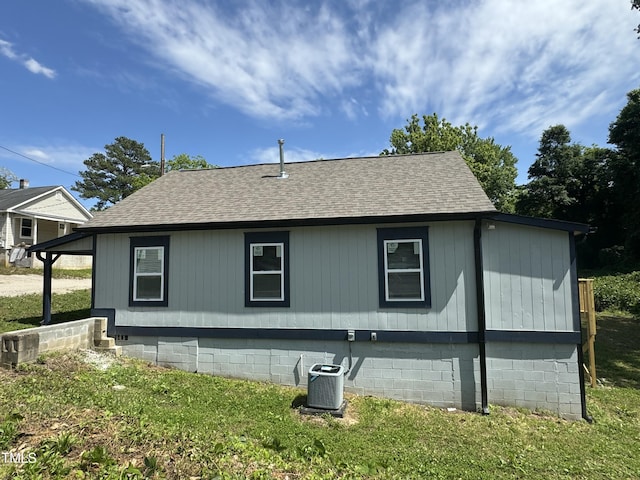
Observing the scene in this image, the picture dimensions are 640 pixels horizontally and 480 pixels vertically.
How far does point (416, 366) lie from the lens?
694cm

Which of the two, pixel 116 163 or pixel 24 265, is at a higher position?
pixel 116 163

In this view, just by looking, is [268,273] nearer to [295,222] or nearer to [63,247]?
[295,222]

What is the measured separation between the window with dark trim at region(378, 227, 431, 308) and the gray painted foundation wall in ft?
2.94

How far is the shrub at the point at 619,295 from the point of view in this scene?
54.7 ft

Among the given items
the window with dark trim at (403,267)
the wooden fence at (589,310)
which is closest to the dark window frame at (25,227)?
the window with dark trim at (403,267)

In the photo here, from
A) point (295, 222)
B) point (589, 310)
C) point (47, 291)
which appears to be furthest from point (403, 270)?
point (47, 291)

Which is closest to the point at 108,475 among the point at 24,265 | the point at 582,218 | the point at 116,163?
the point at 24,265

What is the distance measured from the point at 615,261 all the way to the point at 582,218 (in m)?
4.97

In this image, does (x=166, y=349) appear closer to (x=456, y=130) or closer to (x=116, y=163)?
(x=456, y=130)

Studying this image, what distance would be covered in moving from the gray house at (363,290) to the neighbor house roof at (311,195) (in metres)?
0.05

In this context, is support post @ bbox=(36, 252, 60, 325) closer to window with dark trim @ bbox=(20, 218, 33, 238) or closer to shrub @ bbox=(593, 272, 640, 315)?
shrub @ bbox=(593, 272, 640, 315)

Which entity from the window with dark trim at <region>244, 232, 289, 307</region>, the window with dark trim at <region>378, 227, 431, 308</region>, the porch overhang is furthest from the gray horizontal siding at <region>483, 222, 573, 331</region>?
the porch overhang

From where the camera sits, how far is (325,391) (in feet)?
20.0

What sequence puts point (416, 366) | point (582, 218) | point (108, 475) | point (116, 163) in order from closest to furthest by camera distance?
1. point (108, 475)
2. point (416, 366)
3. point (582, 218)
4. point (116, 163)
